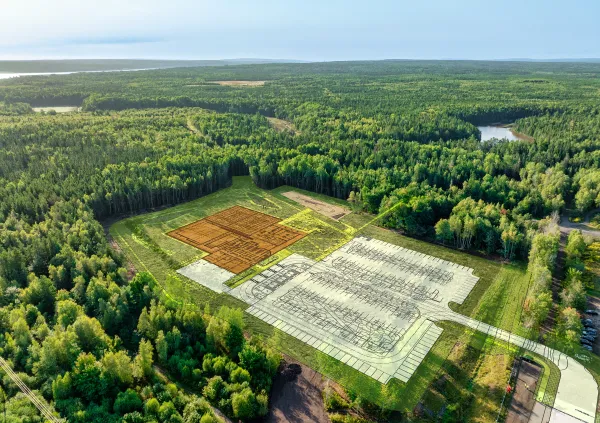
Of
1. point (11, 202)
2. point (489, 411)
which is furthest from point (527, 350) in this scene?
point (11, 202)

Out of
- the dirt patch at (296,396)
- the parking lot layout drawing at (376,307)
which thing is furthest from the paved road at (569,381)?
the dirt patch at (296,396)

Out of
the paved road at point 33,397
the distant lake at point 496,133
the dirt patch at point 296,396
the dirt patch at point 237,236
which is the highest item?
the distant lake at point 496,133

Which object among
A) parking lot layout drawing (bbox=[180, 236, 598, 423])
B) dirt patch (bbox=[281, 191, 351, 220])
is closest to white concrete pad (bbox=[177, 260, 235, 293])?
parking lot layout drawing (bbox=[180, 236, 598, 423])

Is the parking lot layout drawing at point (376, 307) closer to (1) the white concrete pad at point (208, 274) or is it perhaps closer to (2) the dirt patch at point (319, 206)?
(1) the white concrete pad at point (208, 274)

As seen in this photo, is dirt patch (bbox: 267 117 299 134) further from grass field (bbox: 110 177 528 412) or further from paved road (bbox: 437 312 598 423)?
paved road (bbox: 437 312 598 423)

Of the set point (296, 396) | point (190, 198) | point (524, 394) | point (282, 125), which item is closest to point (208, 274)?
point (296, 396)

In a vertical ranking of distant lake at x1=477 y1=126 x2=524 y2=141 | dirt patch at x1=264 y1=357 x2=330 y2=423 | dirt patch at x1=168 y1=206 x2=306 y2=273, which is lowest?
dirt patch at x1=264 y1=357 x2=330 y2=423

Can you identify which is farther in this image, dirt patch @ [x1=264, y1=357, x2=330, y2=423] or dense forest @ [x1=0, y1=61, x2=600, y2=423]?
dense forest @ [x1=0, y1=61, x2=600, y2=423]
